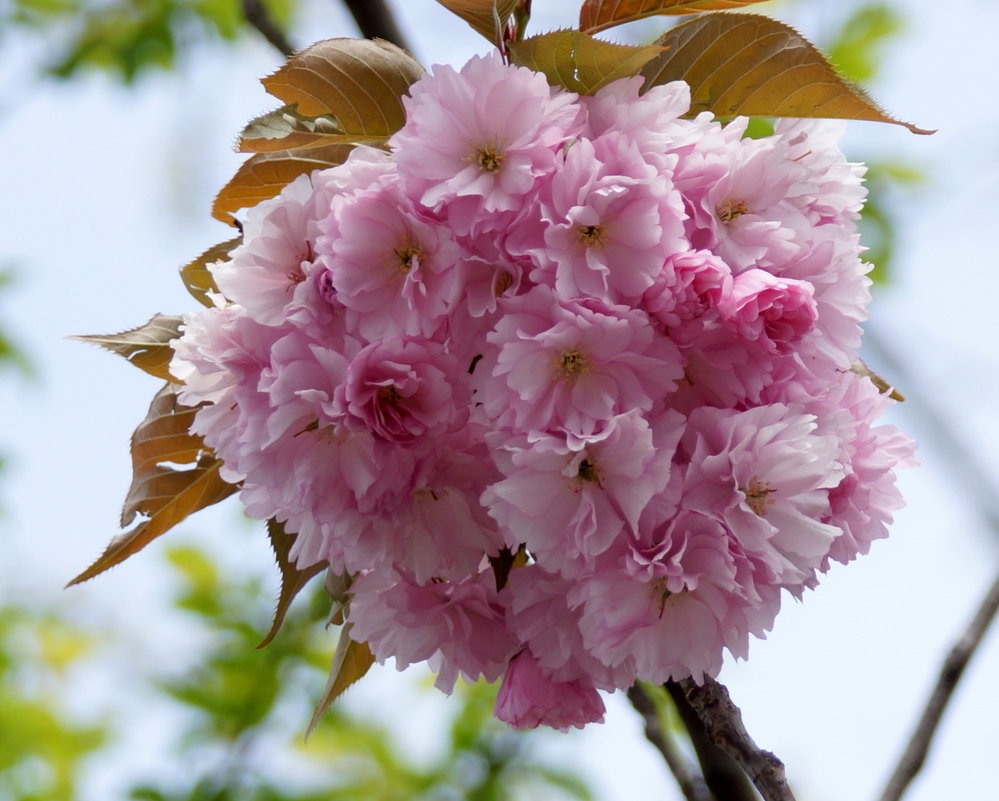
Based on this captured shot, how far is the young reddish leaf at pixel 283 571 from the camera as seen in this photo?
1220 millimetres

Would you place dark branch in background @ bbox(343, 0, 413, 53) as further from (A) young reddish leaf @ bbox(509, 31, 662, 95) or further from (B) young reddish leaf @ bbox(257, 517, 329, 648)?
(B) young reddish leaf @ bbox(257, 517, 329, 648)

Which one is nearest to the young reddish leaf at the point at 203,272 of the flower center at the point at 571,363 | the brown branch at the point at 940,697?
the flower center at the point at 571,363

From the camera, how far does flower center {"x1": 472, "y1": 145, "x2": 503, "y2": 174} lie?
1027mm

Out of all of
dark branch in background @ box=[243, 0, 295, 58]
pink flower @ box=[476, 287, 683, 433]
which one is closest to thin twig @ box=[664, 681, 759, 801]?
pink flower @ box=[476, 287, 683, 433]

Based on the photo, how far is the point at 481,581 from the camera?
1.18 metres

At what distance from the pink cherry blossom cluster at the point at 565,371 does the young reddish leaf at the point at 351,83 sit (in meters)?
0.12

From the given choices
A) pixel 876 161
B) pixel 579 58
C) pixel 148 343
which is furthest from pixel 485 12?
pixel 876 161

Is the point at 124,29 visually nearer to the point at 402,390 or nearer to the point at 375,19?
the point at 375,19

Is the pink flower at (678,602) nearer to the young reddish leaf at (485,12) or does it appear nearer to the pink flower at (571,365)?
the pink flower at (571,365)

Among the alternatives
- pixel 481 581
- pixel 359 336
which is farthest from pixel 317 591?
pixel 359 336

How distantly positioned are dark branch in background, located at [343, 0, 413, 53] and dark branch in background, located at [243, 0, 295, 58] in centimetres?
31

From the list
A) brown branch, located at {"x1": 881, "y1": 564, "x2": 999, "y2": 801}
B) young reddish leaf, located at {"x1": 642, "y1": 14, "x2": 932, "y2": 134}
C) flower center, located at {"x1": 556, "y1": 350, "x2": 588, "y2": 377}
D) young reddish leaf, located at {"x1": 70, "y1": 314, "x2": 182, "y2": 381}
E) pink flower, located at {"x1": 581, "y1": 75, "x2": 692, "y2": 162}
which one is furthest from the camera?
brown branch, located at {"x1": 881, "y1": 564, "x2": 999, "y2": 801}

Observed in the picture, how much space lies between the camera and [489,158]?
103 centimetres

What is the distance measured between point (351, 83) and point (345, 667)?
744 millimetres
